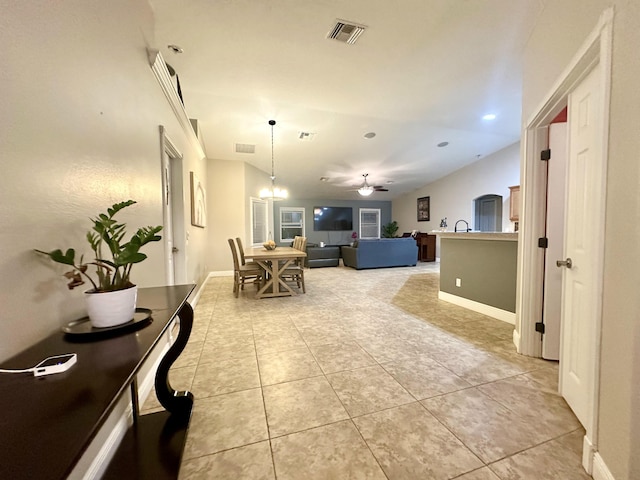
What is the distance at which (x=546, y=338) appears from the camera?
221cm

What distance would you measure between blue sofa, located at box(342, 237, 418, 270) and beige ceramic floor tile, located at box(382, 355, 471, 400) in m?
4.86

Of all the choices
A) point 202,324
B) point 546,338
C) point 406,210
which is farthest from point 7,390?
point 406,210

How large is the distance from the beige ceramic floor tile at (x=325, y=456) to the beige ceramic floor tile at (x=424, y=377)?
23.9 inches

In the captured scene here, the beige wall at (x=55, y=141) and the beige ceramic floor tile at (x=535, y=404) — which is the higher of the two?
the beige wall at (x=55, y=141)

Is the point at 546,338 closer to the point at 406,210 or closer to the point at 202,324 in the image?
the point at 202,324

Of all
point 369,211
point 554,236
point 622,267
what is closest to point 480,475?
point 622,267

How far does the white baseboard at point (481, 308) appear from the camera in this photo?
122 inches

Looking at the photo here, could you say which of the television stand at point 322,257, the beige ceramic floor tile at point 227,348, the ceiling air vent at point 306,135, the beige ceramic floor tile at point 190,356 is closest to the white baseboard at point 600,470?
the beige ceramic floor tile at point 227,348

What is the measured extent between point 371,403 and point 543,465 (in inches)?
33.7

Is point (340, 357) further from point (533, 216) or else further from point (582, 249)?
point (533, 216)

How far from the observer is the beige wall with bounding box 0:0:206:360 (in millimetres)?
813

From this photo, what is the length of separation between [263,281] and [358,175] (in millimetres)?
5001

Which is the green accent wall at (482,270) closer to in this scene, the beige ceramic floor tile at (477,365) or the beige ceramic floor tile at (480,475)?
the beige ceramic floor tile at (477,365)

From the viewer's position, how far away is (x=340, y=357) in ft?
7.61
